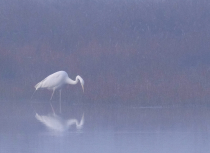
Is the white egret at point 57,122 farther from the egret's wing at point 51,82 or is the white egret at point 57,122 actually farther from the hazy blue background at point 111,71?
the egret's wing at point 51,82

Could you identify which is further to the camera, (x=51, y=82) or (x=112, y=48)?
(x=112, y=48)

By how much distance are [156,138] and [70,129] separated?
65.9 inches

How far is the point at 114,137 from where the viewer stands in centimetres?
947

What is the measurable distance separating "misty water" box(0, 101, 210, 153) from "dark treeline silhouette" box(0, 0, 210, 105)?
1.45 meters

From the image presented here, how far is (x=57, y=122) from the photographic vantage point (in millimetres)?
11062

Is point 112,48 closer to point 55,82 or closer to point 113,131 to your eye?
point 55,82

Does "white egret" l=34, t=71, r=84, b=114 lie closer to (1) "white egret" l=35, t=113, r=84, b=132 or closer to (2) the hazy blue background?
(2) the hazy blue background

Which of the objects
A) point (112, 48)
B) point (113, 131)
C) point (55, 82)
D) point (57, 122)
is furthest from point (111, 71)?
point (113, 131)

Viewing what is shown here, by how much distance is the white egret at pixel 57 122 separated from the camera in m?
10.4

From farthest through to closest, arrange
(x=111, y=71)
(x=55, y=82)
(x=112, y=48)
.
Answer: (x=112, y=48)
(x=111, y=71)
(x=55, y=82)

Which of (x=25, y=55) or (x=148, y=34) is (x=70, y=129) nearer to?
(x=25, y=55)

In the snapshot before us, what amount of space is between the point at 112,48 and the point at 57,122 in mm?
7791

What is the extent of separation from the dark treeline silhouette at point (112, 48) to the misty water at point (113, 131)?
1.45m

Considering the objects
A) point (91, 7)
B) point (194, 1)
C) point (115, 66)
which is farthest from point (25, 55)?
point (194, 1)
